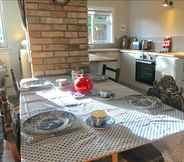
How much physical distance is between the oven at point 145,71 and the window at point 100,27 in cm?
134

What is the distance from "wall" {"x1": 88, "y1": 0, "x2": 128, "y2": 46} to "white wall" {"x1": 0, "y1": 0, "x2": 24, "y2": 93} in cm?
191

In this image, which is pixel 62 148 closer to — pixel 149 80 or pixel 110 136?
pixel 110 136

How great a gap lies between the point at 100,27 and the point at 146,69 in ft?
6.09

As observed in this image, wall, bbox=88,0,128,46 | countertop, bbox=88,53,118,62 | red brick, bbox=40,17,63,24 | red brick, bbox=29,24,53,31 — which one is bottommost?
countertop, bbox=88,53,118,62

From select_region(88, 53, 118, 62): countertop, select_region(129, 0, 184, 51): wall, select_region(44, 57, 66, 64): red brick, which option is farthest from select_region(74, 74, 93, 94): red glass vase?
select_region(129, 0, 184, 51): wall

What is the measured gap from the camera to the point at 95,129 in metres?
0.98

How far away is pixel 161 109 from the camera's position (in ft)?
3.98

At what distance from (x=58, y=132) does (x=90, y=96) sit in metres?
0.60

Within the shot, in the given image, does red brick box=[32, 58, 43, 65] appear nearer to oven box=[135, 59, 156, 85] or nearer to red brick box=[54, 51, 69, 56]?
A: red brick box=[54, 51, 69, 56]

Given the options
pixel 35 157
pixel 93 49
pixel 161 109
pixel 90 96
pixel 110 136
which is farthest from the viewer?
pixel 93 49

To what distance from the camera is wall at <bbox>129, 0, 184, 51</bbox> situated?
12.5ft

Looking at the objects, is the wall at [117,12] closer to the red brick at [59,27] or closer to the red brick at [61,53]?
the red brick at [59,27]

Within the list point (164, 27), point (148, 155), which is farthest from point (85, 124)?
point (164, 27)

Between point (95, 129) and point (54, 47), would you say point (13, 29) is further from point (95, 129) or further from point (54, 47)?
point (95, 129)
